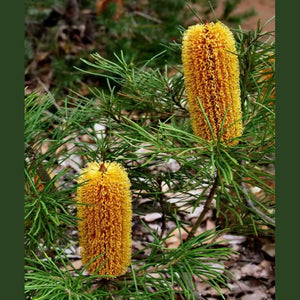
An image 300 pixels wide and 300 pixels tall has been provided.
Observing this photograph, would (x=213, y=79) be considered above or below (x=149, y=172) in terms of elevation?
above

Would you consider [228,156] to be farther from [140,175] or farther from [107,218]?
[140,175]

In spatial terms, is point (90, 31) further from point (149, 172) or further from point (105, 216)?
point (105, 216)

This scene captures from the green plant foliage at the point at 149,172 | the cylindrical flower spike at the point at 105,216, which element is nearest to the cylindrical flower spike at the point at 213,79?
the green plant foliage at the point at 149,172

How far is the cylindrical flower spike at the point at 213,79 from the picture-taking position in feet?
3.25

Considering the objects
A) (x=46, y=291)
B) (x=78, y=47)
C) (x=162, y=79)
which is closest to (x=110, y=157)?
(x=162, y=79)

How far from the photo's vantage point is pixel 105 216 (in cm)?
103

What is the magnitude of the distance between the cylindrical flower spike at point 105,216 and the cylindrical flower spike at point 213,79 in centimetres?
20

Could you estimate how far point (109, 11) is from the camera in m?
2.36

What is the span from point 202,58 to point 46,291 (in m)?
0.54

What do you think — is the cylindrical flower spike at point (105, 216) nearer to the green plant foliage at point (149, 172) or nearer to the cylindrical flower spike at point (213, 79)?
the green plant foliage at point (149, 172)

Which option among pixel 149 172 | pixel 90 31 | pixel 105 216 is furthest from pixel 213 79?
pixel 90 31

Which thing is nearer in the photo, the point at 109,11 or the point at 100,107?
the point at 100,107

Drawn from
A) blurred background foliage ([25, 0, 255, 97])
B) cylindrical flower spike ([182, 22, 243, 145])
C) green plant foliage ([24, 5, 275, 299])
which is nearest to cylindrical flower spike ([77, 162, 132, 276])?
green plant foliage ([24, 5, 275, 299])

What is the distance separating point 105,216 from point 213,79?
0.34 m
